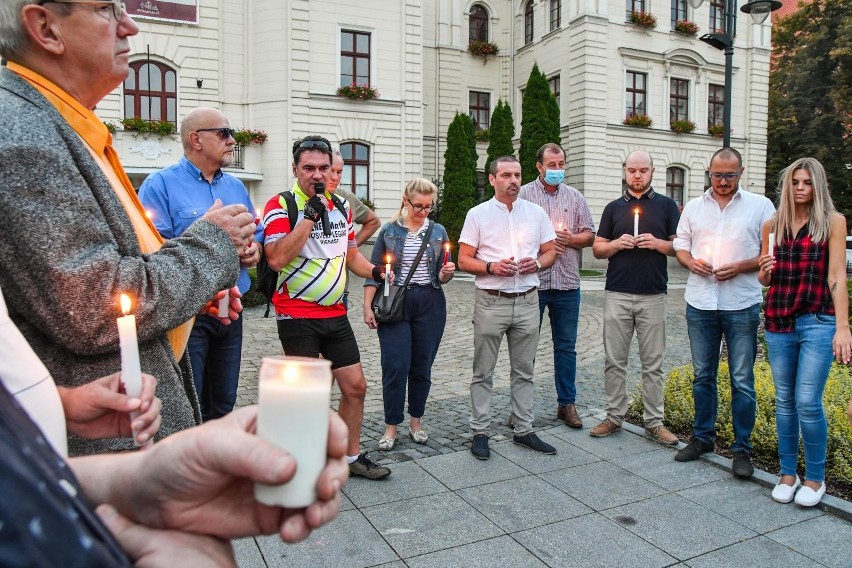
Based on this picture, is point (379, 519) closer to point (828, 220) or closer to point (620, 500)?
point (620, 500)

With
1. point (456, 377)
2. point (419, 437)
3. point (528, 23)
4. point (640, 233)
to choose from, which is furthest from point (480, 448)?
point (528, 23)

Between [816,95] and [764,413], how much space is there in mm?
34840

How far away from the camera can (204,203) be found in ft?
13.5

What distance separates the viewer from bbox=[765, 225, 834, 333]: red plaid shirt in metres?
4.15

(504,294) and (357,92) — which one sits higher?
(357,92)

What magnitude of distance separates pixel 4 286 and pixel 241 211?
26.2 inches

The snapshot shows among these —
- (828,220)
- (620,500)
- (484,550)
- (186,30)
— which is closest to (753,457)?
(620,500)

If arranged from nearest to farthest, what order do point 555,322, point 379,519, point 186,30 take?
point 379,519 < point 555,322 < point 186,30

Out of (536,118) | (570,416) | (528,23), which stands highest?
(528,23)

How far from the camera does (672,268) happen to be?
2789 centimetres

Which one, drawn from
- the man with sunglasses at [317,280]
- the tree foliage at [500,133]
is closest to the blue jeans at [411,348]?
the man with sunglasses at [317,280]

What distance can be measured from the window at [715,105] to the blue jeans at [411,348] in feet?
99.3

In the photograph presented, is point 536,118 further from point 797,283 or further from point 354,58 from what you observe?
point 797,283

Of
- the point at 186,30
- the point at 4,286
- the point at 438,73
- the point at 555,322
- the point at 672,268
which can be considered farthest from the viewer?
the point at 438,73
